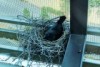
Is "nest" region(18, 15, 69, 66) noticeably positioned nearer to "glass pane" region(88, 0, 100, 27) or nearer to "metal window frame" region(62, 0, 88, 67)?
"metal window frame" region(62, 0, 88, 67)

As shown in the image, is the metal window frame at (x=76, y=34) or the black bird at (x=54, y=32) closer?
the metal window frame at (x=76, y=34)

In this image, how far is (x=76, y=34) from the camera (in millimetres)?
1511

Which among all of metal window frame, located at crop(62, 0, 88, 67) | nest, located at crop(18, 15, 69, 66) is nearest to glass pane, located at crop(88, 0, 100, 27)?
metal window frame, located at crop(62, 0, 88, 67)

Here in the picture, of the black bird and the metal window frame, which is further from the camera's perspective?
the black bird

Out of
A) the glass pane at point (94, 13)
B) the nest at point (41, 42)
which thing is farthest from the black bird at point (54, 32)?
the glass pane at point (94, 13)

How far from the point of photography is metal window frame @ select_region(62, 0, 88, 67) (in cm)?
138

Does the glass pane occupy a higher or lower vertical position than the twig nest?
higher

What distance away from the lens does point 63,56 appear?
1.46m

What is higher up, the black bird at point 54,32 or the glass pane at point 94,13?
the glass pane at point 94,13

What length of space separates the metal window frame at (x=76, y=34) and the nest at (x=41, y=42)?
48mm

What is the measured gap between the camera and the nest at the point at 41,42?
1452mm

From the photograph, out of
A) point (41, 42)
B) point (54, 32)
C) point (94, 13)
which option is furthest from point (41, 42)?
point (94, 13)

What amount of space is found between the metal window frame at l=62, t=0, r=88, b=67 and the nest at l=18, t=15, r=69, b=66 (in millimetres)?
48

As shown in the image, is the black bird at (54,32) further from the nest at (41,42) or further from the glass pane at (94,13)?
the glass pane at (94,13)
